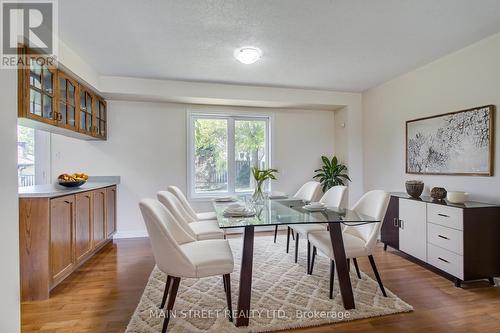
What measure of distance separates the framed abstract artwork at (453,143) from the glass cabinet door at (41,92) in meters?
4.35

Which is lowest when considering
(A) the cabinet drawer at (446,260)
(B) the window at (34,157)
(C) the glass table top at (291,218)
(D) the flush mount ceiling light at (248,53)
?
(A) the cabinet drawer at (446,260)

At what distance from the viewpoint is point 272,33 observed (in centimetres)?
248

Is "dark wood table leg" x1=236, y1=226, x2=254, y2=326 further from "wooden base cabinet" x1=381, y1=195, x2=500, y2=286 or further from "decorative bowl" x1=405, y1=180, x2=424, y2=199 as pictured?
"decorative bowl" x1=405, y1=180, x2=424, y2=199

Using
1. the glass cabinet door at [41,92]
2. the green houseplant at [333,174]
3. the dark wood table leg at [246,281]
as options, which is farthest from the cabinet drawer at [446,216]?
the glass cabinet door at [41,92]

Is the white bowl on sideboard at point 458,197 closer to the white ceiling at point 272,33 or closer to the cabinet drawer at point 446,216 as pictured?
the cabinet drawer at point 446,216

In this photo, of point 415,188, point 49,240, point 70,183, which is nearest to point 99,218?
point 70,183

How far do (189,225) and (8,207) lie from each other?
1.79 m

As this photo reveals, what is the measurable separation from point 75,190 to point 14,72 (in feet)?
6.45

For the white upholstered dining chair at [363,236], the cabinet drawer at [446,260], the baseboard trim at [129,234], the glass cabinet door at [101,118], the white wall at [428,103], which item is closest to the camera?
the white upholstered dining chair at [363,236]

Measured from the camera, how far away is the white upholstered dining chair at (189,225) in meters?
Result: 2.42

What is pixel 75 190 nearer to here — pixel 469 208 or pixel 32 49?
pixel 32 49

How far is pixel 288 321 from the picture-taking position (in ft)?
6.25

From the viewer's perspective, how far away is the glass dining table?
1898 millimetres

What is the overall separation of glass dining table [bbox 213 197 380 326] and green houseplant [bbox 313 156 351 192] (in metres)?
2.18
